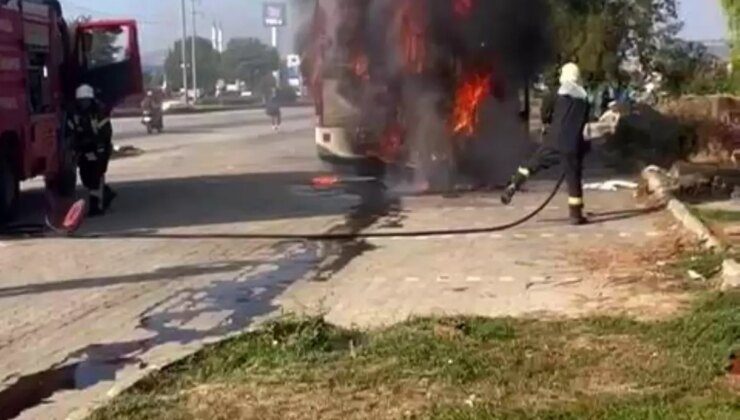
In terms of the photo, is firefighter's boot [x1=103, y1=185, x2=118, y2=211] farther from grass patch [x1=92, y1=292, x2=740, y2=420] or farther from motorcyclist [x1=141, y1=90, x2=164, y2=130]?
motorcyclist [x1=141, y1=90, x2=164, y2=130]

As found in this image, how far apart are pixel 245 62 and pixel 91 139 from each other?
88.0 meters

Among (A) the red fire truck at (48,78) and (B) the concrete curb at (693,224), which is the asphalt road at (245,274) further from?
(A) the red fire truck at (48,78)

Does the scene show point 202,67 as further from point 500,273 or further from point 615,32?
point 500,273

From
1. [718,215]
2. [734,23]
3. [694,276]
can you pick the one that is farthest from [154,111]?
[694,276]

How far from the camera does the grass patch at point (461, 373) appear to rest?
6652 mm

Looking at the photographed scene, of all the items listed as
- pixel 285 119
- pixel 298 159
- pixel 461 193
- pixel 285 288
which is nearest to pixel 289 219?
pixel 461 193

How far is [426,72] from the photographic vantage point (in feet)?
62.5

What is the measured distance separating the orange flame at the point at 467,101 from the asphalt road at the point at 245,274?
1.04m

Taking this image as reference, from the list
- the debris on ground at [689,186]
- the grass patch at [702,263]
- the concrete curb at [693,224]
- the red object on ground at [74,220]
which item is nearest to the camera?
the grass patch at [702,263]

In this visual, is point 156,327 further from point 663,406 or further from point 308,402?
point 663,406

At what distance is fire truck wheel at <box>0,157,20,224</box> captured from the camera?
16562 mm

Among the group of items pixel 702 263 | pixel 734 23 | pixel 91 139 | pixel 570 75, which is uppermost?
pixel 734 23

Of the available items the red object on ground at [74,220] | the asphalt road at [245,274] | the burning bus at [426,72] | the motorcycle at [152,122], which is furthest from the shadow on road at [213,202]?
the motorcycle at [152,122]

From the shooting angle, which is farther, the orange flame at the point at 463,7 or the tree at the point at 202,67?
the tree at the point at 202,67
